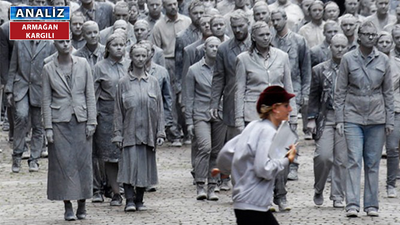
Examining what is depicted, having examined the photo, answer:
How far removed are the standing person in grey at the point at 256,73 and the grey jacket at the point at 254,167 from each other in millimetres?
4623

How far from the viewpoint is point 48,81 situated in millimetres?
17953

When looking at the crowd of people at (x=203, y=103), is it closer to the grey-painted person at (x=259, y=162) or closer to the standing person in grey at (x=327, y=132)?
the standing person in grey at (x=327, y=132)

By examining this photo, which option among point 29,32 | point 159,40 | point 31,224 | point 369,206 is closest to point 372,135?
point 369,206

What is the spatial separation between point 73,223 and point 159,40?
345 inches

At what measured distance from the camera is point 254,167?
13.0 metres

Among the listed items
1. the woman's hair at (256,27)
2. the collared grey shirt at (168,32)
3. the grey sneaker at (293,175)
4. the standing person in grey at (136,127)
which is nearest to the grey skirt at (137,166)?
the standing person in grey at (136,127)

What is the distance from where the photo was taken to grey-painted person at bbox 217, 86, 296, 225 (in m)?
12.9

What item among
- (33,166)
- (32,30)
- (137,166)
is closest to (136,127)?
(137,166)

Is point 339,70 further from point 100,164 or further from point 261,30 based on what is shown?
point 100,164

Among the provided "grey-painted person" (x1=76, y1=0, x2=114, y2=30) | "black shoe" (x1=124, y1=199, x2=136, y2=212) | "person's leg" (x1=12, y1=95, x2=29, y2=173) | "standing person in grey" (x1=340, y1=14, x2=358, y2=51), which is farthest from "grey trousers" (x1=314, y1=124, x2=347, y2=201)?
"grey-painted person" (x1=76, y1=0, x2=114, y2=30)

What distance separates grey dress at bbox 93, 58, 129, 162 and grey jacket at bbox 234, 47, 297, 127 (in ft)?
6.38

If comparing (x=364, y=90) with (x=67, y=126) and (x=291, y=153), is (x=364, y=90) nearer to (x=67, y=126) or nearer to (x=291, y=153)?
(x=67, y=126)

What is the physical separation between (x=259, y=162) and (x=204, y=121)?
267 inches

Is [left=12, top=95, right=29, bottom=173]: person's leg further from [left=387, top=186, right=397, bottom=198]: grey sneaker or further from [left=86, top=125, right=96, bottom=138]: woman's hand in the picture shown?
[left=387, top=186, right=397, bottom=198]: grey sneaker
